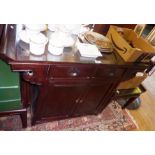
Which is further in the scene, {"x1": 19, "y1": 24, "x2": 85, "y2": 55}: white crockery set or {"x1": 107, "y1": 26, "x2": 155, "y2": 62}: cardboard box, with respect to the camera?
{"x1": 107, "y1": 26, "x2": 155, "y2": 62}: cardboard box

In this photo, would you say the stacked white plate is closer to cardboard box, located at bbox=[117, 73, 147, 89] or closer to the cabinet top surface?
the cabinet top surface

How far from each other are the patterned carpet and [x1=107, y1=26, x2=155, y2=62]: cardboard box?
0.88m

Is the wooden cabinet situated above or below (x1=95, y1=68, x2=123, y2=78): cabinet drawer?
below

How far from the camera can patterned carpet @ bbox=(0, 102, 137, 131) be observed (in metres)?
1.53

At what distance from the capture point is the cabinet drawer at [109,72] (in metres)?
1.21

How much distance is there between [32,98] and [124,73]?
88 centimetres

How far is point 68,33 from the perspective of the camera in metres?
1.12

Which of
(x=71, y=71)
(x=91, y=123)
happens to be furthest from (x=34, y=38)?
(x=91, y=123)

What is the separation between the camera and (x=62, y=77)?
3.72 feet

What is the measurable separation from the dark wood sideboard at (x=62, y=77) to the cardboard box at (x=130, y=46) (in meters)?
0.06

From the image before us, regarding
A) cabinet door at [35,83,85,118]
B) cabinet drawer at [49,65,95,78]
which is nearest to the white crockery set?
cabinet drawer at [49,65,95,78]

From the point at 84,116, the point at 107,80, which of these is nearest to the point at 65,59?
the point at 107,80

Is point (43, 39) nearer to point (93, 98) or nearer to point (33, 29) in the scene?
point (33, 29)
